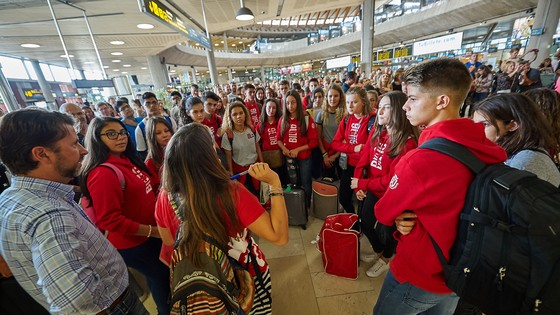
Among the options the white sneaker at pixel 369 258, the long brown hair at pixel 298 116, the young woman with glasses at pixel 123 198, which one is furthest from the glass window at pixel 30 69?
the white sneaker at pixel 369 258

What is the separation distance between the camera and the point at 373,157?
82.4 inches

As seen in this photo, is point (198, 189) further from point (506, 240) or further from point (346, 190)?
point (346, 190)

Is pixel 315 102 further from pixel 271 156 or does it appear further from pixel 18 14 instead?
pixel 18 14

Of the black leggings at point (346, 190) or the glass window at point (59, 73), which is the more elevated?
the glass window at point (59, 73)

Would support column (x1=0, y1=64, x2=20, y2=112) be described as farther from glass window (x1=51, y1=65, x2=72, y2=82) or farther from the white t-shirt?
glass window (x1=51, y1=65, x2=72, y2=82)

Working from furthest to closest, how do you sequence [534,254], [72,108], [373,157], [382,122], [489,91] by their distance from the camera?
1. [489,91]
2. [72,108]
3. [373,157]
4. [382,122]
5. [534,254]

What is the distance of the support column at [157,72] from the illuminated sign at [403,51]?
1472cm

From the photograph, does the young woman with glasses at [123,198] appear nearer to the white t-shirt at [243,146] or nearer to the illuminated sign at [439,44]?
the white t-shirt at [243,146]

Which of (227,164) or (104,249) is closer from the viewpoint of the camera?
(104,249)

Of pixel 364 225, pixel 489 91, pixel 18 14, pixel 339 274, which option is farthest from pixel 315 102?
pixel 18 14

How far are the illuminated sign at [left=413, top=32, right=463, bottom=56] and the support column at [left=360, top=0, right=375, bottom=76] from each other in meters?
3.34

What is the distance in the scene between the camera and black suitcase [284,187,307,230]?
2.86 m

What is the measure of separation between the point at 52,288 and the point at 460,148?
1.65m

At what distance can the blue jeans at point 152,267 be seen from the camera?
5.32 ft
